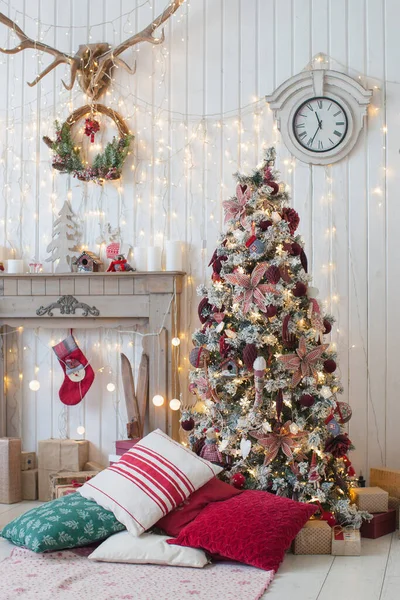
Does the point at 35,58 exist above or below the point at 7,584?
above

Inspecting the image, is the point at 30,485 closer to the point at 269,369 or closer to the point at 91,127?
the point at 269,369

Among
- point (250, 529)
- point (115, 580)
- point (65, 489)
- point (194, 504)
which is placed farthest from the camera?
point (65, 489)

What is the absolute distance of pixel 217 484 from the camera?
12.5ft

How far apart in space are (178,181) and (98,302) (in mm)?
865

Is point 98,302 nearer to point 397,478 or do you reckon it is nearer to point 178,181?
point 178,181

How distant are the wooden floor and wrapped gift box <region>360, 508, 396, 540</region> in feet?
0.18

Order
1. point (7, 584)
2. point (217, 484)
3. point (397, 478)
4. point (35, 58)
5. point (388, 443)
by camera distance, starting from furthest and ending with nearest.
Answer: point (35, 58), point (388, 443), point (397, 478), point (217, 484), point (7, 584)

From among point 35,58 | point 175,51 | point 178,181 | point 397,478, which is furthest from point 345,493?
point 35,58

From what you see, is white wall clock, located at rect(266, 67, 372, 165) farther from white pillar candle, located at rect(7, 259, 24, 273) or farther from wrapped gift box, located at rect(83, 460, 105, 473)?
wrapped gift box, located at rect(83, 460, 105, 473)

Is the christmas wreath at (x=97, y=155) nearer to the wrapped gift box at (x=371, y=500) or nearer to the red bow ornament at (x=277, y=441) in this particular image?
the red bow ornament at (x=277, y=441)

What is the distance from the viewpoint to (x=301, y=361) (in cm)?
379

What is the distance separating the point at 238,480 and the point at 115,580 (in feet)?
2.93

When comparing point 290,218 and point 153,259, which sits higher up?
point 290,218

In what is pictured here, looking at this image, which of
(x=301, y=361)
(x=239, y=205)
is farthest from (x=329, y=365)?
(x=239, y=205)
